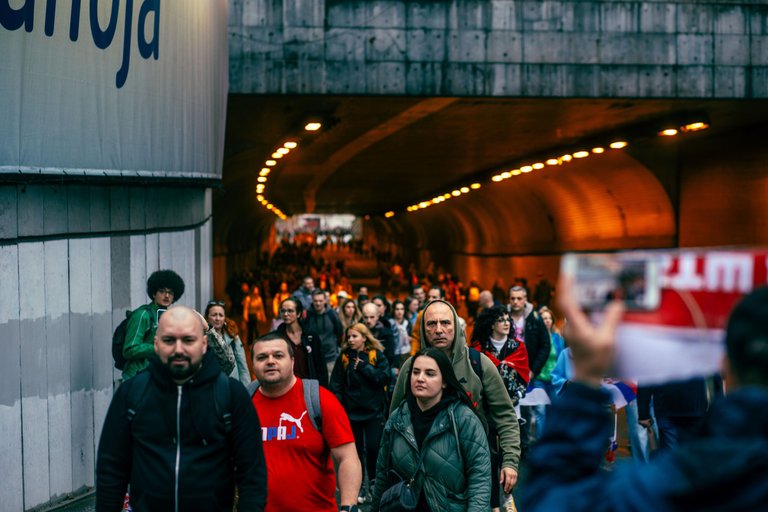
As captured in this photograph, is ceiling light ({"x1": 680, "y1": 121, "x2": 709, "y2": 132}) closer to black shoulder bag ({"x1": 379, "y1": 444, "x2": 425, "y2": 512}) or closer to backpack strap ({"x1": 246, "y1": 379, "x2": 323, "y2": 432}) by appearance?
black shoulder bag ({"x1": 379, "y1": 444, "x2": 425, "y2": 512})

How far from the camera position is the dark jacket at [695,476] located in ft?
6.09

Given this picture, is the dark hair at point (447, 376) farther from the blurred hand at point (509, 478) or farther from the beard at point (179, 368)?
the beard at point (179, 368)

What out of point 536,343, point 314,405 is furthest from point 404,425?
point 536,343

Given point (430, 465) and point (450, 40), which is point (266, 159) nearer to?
point (450, 40)

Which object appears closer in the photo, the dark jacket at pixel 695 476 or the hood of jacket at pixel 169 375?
the dark jacket at pixel 695 476

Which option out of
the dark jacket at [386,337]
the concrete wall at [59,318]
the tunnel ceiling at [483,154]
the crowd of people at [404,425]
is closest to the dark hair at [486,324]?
the crowd of people at [404,425]

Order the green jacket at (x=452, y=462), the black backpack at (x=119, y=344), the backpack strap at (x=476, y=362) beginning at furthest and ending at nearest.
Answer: the black backpack at (x=119, y=344)
the backpack strap at (x=476, y=362)
the green jacket at (x=452, y=462)

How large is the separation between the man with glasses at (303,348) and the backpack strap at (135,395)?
6.16m

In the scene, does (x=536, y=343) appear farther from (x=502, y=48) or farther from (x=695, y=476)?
(x=695, y=476)

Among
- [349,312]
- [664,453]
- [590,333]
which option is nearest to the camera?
[664,453]

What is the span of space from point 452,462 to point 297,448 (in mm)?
857

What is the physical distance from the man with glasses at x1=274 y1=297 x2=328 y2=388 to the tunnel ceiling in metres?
6.48

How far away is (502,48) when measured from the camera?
1653 cm

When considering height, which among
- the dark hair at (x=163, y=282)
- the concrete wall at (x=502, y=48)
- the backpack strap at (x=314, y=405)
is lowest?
the backpack strap at (x=314, y=405)
